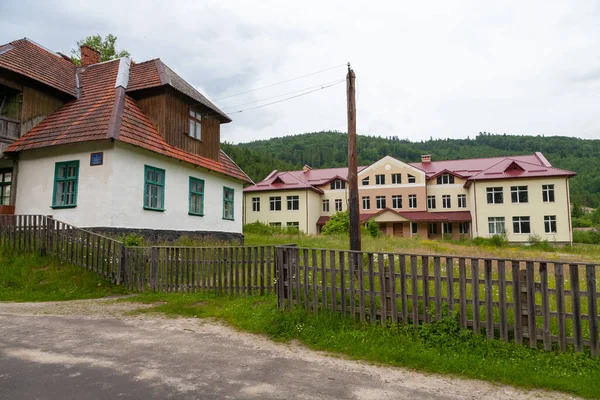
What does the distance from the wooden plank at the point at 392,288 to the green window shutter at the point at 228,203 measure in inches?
593

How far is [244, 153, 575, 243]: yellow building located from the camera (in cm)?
3569

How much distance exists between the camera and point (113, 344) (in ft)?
19.1

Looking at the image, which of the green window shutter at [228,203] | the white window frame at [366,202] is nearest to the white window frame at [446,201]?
the white window frame at [366,202]

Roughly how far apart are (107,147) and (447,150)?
107m

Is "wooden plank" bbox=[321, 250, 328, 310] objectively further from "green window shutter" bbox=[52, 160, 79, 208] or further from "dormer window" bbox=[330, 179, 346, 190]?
"dormer window" bbox=[330, 179, 346, 190]

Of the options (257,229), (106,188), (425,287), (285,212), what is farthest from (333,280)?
(285,212)

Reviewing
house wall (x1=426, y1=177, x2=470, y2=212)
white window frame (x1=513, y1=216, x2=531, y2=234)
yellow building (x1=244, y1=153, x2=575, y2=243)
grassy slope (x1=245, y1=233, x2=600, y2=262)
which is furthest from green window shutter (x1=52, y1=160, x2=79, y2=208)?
house wall (x1=426, y1=177, x2=470, y2=212)

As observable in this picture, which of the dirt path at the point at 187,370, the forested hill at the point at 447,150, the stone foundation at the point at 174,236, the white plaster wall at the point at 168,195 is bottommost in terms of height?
the dirt path at the point at 187,370

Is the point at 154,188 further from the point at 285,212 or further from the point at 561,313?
the point at 285,212

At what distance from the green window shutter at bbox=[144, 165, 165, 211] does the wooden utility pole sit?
9354mm

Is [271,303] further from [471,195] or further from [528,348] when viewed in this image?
[471,195]

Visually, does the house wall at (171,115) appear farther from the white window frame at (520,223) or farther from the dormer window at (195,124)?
the white window frame at (520,223)

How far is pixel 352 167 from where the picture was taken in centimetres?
917

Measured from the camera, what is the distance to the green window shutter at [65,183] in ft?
46.5
